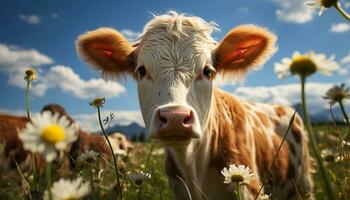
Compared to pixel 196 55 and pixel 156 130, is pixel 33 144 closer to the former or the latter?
pixel 156 130

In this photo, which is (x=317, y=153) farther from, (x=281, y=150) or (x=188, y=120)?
(x=281, y=150)

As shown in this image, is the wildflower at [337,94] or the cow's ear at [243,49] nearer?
the wildflower at [337,94]

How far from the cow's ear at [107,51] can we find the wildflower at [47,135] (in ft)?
12.3

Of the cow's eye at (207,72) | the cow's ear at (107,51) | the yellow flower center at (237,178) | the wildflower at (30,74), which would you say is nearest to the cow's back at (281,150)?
the cow's eye at (207,72)

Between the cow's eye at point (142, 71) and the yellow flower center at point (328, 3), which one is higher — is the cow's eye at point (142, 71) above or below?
above

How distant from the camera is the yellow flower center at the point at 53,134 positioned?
1.40m

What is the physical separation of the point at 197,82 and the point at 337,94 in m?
2.57

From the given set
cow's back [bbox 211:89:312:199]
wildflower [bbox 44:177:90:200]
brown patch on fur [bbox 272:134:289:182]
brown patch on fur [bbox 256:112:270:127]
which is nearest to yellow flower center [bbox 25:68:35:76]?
cow's back [bbox 211:89:312:199]

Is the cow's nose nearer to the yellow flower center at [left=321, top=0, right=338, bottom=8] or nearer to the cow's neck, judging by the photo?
the cow's neck

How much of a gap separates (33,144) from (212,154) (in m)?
3.25

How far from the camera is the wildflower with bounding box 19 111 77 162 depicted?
138 cm

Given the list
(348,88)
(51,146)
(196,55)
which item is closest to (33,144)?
(51,146)

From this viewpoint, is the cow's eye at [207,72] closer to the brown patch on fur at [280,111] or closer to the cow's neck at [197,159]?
the cow's neck at [197,159]

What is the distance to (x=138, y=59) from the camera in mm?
4816
